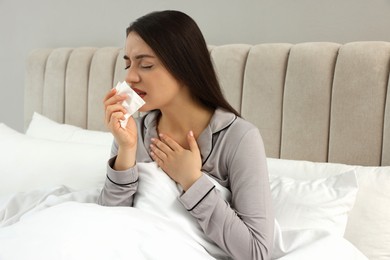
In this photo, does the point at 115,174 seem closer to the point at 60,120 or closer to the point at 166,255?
the point at 166,255

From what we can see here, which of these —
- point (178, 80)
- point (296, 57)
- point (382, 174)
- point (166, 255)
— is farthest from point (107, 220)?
point (296, 57)

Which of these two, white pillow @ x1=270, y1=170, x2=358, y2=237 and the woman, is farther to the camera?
white pillow @ x1=270, y1=170, x2=358, y2=237

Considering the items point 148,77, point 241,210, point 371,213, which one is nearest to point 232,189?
point 241,210

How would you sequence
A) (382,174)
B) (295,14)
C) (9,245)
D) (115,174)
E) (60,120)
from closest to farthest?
(9,245) → (115,174) → (382,174) → (295,14) → (60,120)

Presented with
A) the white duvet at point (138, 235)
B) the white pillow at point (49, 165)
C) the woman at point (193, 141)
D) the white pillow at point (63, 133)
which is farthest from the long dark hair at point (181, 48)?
the white pillow at point (63, 133)

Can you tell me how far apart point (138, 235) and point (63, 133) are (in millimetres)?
1374

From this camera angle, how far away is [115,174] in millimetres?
1394

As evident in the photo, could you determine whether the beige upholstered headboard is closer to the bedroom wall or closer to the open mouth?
the bedroom wall

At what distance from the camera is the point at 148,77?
132 cm

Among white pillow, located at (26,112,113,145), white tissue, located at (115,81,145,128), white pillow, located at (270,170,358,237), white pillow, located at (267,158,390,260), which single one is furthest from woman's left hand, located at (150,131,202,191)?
white pillow, located at (26,112,113,145)

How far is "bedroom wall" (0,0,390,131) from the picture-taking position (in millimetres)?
1963

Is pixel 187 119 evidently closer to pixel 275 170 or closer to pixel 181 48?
pixel 181 48

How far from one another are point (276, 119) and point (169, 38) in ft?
2.45

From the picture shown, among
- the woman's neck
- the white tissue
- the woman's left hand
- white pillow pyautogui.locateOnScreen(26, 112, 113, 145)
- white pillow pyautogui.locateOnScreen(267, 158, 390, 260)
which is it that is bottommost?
white pillow pyautogui.locateOnScreen(26, 112, 113, 145)
